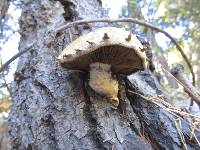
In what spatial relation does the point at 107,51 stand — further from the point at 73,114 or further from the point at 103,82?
the point at 73,114

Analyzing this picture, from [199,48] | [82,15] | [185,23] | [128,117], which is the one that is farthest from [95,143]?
[199,48]

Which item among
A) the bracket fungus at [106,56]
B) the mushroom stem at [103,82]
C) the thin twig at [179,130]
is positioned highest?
the bracket fungus at [106,56]

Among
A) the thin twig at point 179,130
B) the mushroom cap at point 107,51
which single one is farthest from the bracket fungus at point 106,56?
the thin twig at point 179,130

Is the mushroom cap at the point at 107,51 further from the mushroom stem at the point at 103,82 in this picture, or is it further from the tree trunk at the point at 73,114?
the tree trunk at the point at 73,114

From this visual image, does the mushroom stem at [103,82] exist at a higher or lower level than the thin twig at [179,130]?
higher

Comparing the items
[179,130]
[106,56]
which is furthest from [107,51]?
[179,130]

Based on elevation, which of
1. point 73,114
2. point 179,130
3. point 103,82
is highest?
point 103,82
